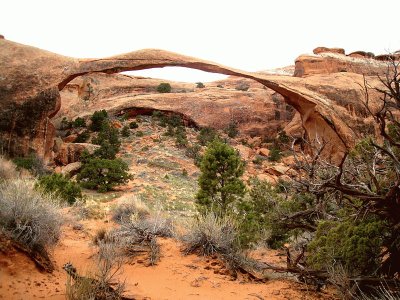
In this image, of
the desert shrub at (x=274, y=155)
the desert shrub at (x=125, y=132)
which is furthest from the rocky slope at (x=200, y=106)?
the desert shrub at (x=274, y=155)

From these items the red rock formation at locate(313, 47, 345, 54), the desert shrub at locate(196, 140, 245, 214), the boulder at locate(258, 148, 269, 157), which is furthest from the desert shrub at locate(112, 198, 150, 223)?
the red rock formation at locate(313, 47, 345, 54)

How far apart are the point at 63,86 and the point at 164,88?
525 inches

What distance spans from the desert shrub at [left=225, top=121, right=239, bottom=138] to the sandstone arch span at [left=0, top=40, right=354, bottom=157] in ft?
23.9

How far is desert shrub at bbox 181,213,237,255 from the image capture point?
5.42 meters

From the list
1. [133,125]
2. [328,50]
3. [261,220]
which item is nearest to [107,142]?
[133,125]

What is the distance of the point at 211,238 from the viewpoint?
18.1 ft

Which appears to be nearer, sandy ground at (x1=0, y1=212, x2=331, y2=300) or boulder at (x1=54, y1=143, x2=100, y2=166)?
sandy ground at (x1=0, y1=212, x2=331, y2=300)

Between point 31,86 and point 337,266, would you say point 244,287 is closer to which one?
point 337,266

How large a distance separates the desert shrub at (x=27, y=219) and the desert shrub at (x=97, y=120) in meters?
16.4

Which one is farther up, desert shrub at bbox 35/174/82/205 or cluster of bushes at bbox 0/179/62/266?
cluster of bushes at bbox 0/179/62/266

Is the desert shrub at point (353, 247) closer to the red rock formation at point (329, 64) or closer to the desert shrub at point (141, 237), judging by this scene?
the desert shrub at point (141, 237)

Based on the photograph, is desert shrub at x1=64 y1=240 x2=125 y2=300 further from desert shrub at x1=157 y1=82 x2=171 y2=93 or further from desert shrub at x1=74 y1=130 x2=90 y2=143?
desert shrub at x1=157 y1=82 x2=171 y2=93

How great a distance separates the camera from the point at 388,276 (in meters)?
3.92

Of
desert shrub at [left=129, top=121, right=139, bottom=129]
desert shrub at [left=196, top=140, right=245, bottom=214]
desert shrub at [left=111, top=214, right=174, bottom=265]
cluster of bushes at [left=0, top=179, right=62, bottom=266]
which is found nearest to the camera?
cluster of bushes at [left=0, top=179, right=62, bottom=266]
